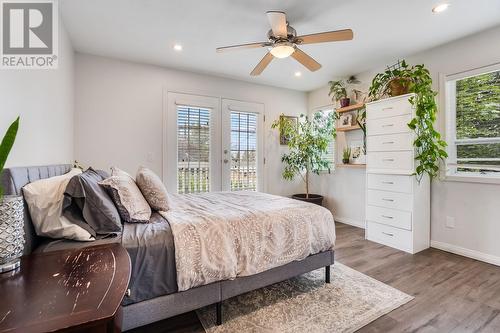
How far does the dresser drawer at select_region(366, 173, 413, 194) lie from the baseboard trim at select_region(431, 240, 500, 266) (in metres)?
0.84

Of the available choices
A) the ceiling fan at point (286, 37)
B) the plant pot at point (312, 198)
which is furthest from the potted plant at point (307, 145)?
the ceiling fan at point (286, 37)

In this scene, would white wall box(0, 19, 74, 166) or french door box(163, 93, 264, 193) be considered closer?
white wall box(0, 19, 74, 166)

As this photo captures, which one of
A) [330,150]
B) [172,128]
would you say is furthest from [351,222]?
[172,128]

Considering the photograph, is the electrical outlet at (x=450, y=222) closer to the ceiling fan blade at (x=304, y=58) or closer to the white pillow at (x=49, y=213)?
the ceiling fan blade at (x=304, y=58)

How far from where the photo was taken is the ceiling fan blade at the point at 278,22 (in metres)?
1.94

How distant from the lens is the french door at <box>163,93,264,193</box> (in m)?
3.80

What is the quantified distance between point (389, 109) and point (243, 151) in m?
2.34

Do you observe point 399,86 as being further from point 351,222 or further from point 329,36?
point 351,222

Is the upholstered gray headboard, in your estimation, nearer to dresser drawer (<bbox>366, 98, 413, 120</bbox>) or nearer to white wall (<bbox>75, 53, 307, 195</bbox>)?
white wall (<bbox>75, 53, 307, 195</bbox>)

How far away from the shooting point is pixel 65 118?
2.70 metres

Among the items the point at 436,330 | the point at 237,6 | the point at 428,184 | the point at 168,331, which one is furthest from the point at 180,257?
the point at 428,184

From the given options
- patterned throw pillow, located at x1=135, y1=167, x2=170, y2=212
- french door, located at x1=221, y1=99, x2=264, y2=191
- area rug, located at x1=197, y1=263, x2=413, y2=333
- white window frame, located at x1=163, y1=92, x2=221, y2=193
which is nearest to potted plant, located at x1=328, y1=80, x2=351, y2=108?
french door, located at x1=221, y1=99, x2=264, y2=191

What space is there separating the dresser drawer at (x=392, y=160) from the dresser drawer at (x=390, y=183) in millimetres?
111

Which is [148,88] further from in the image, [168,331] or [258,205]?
[168,331]
